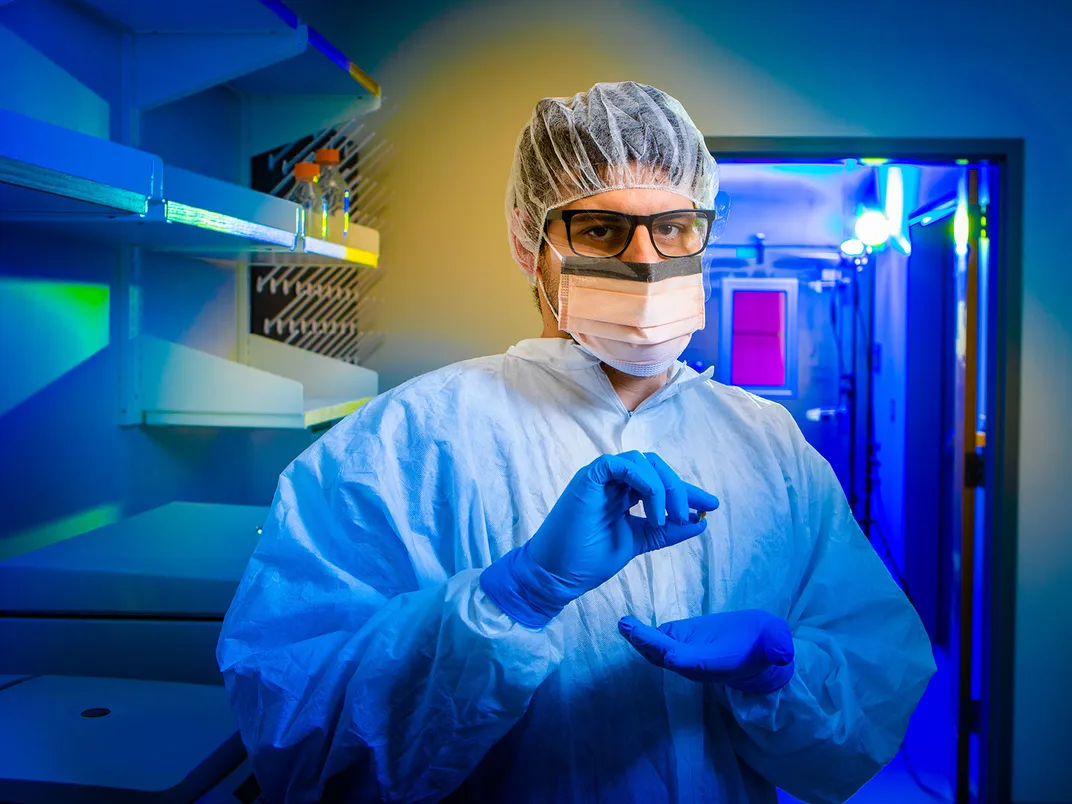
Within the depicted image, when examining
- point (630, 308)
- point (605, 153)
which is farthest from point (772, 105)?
point (630, 308)

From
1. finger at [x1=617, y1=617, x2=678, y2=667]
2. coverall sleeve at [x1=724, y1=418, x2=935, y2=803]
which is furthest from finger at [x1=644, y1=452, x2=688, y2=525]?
coverall sleeve at [x1=724, y1=418, x2=935, y2=803]

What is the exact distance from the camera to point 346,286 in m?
2.51

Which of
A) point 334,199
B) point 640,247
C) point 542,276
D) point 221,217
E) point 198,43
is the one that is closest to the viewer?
point 640,247

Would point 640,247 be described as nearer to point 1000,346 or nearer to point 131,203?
point 131,203

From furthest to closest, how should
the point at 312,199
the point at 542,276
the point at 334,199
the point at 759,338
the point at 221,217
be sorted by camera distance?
the point at 759,338 < the point at 334,199 < the point at 312,199 < the point at 221,217 < the point at 542,276

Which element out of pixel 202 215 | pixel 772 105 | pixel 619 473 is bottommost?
pixel 619 473

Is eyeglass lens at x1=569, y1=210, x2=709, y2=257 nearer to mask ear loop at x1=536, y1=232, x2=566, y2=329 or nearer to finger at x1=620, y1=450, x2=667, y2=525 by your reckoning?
mask ear loop at x1=536, y1=232, x2=566, y2=329

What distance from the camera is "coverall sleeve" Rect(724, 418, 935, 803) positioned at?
1.03 metres

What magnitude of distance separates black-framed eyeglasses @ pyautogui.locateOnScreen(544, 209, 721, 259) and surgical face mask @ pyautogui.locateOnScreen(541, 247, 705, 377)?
3 cm

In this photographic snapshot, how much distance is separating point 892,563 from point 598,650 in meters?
3.83

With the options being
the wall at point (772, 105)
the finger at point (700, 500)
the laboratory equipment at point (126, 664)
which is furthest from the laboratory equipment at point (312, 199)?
the finger at point (700, 500)

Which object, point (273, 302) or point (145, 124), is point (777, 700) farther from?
point (273, 302)

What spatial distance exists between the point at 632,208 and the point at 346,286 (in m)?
1.50

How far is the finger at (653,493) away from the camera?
0.92 metres
